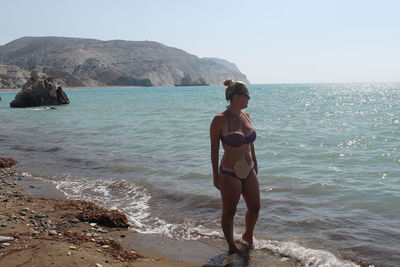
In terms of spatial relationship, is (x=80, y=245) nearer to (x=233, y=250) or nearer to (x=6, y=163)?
(x=233, y=250)

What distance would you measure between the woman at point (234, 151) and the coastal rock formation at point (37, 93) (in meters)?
44.6

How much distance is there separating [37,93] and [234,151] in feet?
148

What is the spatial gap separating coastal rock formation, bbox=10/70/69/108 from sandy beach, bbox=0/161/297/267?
136ft

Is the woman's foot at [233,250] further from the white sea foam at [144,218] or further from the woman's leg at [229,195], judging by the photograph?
the white sea foam at [144,218]

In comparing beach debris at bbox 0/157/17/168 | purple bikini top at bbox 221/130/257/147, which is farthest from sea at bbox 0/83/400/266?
purple bikini top at bbox 221/130/257/147

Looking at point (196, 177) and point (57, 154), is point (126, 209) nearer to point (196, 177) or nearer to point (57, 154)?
point (196, 177)

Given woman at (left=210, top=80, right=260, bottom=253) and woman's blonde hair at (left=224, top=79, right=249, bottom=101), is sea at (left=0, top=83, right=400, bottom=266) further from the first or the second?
woman's blonde hair at (left=224, top=79, right=249, bottom=101)

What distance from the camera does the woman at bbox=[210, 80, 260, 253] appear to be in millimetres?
4891

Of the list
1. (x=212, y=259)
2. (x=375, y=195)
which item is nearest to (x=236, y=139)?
→ (x=212, y=259)

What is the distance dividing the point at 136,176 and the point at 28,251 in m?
5.89

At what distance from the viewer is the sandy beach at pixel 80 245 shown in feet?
14.2

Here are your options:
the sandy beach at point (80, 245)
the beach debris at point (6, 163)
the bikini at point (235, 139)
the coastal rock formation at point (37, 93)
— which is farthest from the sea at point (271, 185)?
the coastal rock formation at point (37, 93)

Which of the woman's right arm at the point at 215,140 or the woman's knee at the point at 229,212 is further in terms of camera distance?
the woman's knee at the point at 229,212

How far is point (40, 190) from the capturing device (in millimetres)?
8750
